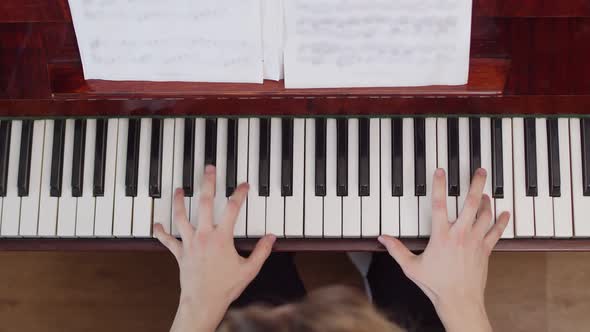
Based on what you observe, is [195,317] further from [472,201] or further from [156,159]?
[472,201]

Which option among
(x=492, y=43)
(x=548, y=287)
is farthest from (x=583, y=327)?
(x=492, y=43)

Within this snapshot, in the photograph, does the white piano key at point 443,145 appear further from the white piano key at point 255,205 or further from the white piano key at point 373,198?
the white piano key at point 255,205

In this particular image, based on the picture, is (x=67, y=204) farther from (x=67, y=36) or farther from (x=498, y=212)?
(x=498, y=212)

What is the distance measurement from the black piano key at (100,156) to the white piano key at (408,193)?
0.69 metres

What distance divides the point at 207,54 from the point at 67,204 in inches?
19.8

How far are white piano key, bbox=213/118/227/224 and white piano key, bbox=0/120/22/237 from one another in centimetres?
46

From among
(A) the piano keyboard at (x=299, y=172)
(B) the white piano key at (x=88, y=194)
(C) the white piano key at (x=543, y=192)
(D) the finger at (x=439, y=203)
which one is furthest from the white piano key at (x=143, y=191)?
(C) the white piano key at (x=543, y=192)

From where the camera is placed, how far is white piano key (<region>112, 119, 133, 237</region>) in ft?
4.13

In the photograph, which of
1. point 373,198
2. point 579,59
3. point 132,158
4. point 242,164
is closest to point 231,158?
point 242,164

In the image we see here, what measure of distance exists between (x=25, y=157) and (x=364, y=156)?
79 centimetres

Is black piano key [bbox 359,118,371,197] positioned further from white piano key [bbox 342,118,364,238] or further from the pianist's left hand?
the pianist's left hand

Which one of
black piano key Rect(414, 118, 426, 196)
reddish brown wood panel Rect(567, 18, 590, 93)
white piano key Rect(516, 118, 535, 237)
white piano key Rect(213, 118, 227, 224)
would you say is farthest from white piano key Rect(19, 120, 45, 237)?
reddish brown wood panel Rect(567, 18, 590, 93)

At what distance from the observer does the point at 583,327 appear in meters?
1.61

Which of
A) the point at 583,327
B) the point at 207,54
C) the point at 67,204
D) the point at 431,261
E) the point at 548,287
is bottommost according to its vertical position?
the point at 583,327
